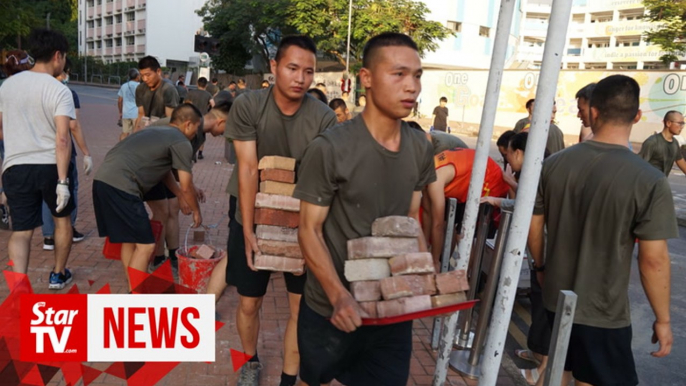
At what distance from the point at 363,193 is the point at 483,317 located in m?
2.06

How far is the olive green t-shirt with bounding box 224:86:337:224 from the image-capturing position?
3.11 metres

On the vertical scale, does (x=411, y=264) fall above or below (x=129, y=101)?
above

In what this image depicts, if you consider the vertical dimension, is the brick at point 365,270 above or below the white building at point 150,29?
below

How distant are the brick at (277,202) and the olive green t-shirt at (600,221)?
127 centimetres

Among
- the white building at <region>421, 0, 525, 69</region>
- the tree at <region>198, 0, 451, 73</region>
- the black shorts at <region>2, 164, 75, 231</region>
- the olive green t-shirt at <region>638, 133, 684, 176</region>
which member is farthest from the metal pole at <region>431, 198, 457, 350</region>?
the white building at <region>421, 0, 525, 69</region>

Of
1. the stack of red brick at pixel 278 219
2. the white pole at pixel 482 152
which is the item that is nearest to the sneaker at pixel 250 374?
the stack of red brick at pixel 278 219

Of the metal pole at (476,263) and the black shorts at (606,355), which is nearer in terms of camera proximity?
the black shorts at (606,355)

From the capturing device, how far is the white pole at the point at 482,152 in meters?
2.97

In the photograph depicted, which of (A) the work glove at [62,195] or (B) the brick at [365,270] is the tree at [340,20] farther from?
(B) the brick at [365,270]

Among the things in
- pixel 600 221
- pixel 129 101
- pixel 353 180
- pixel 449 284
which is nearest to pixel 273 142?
pixel 353 180

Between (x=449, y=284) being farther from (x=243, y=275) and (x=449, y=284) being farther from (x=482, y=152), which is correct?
(x=243, y=275)

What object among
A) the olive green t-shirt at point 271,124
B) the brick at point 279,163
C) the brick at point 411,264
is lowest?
the brick at point 411,264

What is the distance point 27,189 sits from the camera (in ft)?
13.6

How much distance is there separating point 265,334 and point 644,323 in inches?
139
